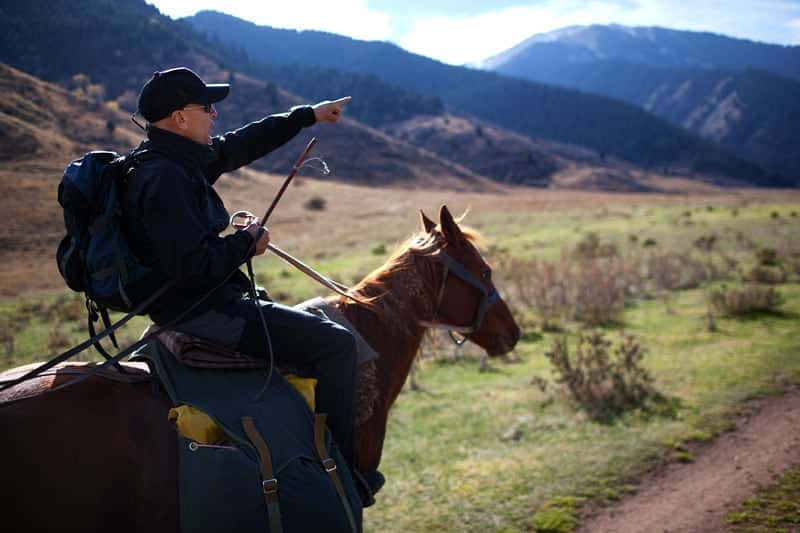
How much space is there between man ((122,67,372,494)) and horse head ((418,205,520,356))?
1.19 m

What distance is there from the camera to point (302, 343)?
300 cm

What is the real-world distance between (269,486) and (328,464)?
33 cm

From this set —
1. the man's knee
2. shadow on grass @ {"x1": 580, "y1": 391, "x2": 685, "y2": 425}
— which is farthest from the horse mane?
shadow on grass @ {"x1": 580, "y1": 391, "x2": 685, "y2": 425}

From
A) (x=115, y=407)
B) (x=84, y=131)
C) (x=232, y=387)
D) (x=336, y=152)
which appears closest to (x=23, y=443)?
(x=115, y=407)

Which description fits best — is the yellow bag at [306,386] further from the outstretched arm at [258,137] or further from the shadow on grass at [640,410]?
the shadow on grass at [640,410]

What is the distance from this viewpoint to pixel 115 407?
272cm

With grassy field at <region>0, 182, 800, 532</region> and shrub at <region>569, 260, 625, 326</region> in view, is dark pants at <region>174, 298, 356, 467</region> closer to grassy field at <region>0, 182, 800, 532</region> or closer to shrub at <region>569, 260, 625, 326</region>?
grassy field at <region>0, 182, 800, 532</region>

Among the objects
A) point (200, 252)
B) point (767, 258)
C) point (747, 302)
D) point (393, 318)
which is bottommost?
point (747, 302)

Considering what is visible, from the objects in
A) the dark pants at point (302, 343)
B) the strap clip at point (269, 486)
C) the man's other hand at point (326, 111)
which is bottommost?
the strap clip at point (269, 486)

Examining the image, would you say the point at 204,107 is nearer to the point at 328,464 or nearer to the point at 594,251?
the point at 328,464

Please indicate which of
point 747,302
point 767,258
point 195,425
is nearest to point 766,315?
point 747,302

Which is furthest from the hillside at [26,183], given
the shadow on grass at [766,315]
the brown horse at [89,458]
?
the shadow on grass at [766,315]

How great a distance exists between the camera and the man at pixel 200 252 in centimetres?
254

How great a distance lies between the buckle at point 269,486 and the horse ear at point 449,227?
2.21 metres
